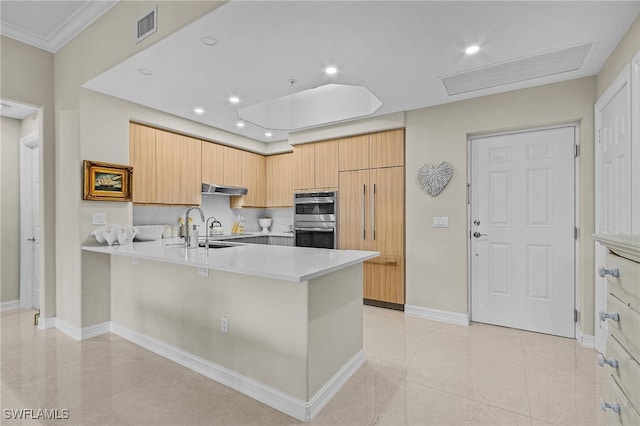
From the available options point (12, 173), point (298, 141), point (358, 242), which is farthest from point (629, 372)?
point (12, 173)

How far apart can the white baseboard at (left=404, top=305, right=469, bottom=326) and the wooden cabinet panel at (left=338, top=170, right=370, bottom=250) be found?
952mm

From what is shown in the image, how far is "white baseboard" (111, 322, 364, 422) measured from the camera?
6.17 ft

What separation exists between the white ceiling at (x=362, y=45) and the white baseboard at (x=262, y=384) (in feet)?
7.57

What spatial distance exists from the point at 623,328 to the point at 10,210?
5.64m

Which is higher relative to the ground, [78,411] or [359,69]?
[359,69]

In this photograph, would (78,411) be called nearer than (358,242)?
Yes

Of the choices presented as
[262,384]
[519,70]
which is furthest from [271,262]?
[519,70]

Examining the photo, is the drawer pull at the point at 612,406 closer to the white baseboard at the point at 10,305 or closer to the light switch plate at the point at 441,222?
the light switch plate at the point at 441,222

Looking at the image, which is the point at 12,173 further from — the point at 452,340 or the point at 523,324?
the point at 523,324

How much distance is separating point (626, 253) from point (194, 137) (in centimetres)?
438

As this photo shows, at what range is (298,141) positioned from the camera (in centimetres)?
468

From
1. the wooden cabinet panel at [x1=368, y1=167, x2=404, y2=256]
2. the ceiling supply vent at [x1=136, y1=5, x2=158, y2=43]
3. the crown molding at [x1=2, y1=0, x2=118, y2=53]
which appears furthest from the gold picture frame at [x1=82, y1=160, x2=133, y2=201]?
the wooden cabinet panel at [x1=368, y1=167, x2=404, y2=256]

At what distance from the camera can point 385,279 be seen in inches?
156

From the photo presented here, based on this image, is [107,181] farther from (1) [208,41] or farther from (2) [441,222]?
(2) [441,222]
